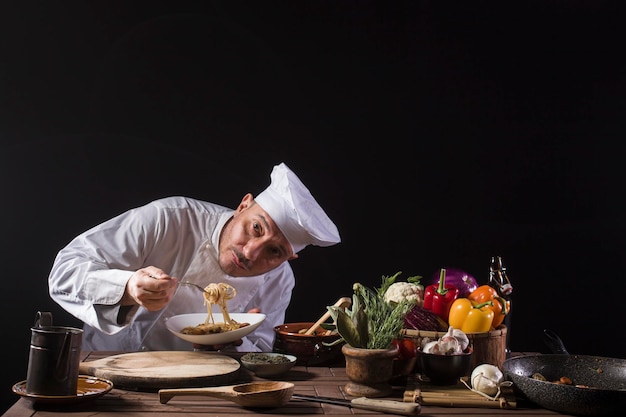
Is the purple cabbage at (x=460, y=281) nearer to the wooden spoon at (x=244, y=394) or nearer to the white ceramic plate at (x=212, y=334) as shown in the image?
the white ceramic plate at (x=212, y=334)

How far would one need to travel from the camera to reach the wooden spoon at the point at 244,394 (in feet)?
6.42

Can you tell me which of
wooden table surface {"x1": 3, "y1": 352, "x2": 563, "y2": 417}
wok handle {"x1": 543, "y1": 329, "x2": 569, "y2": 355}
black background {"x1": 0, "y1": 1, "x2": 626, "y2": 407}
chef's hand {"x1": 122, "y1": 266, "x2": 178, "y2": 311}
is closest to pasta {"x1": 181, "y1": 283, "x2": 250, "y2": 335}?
chef's hand {"x1": 122, "y1": 266, "x2": 178, "y2": 311}

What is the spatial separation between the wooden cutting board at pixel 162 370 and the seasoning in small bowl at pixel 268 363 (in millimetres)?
48

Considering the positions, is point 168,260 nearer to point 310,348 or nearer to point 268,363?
point 310,348

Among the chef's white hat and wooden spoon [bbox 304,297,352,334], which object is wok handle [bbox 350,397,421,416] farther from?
the chef's white hat

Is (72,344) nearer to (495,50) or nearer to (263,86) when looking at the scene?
(263,86)

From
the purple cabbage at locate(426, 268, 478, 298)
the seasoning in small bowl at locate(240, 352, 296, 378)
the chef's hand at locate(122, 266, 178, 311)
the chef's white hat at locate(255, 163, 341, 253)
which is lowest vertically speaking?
the seasoning in small bowl at locate(240, 352, 296, 378)

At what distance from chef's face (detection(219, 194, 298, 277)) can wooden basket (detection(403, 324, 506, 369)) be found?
1170 mm

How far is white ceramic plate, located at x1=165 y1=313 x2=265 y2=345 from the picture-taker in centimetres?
256

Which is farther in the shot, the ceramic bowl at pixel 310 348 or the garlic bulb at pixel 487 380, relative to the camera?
the ceramic bowl at pixel 310 348

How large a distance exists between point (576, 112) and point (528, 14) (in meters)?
0.66

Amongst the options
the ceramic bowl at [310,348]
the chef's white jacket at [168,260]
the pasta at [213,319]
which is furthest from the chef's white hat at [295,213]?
the ceramic bowl at [310,348]

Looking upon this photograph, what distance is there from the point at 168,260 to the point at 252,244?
0.50 meters

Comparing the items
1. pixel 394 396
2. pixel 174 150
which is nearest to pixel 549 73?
pixel 174 150
